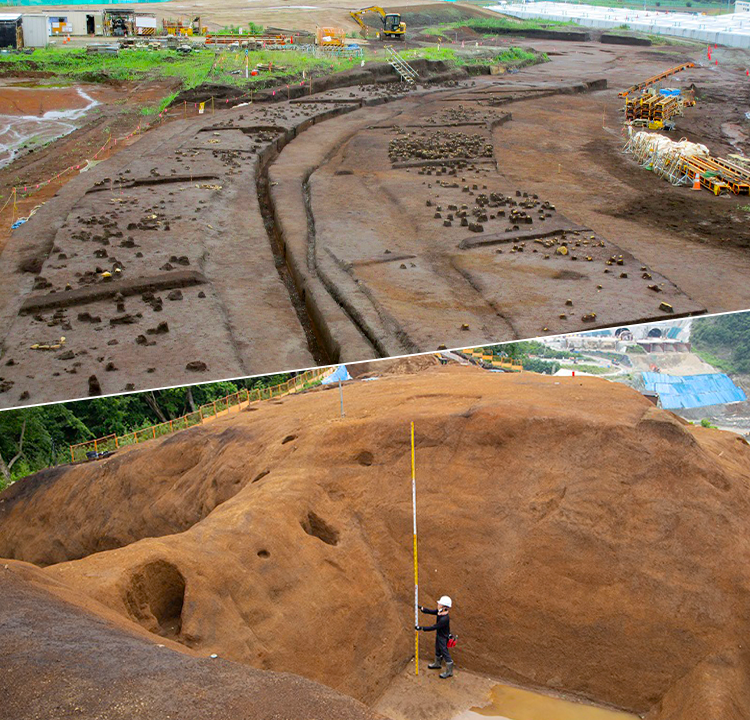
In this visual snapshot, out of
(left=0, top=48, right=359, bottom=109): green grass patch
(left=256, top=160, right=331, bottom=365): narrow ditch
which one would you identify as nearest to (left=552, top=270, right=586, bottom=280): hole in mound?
(left=256, top=160, right=331, bottom=365): narrow ditch

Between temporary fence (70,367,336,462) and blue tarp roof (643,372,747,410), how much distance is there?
437 cm

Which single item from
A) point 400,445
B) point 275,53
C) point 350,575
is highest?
point 275,53

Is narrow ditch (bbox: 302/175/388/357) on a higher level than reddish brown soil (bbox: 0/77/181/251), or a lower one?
lower

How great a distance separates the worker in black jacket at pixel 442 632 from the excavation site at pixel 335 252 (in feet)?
15.6

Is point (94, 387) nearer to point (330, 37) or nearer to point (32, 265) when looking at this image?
point (32, 265)

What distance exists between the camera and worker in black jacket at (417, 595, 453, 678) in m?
8.88

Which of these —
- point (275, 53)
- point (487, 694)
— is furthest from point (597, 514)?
point (275, 53)

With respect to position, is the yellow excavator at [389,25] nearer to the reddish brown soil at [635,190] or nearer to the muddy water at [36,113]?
the reddish brown soil at [635,190]

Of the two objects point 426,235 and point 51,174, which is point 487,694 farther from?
point 51,174

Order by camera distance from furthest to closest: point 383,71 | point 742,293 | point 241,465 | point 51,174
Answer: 1. point 383,71
2. point 51,174
3. point 742,293
4. point 241,465

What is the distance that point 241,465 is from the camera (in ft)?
36.9

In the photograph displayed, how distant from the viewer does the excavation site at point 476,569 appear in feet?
28.1

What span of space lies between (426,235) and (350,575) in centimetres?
896

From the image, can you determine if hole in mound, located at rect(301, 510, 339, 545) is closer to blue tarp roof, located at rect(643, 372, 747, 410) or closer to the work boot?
the work boot
